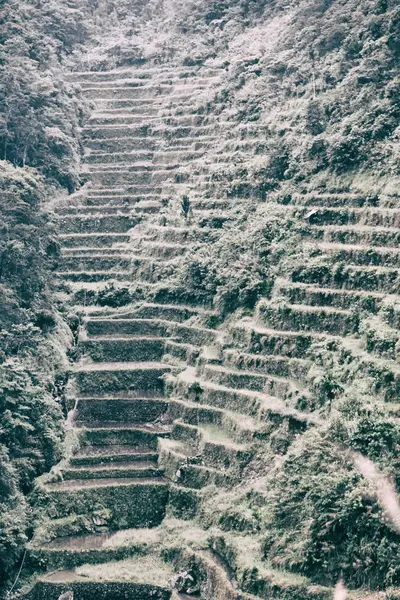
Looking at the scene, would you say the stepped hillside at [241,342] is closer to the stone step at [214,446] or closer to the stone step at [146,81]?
the stone step at [214,446]

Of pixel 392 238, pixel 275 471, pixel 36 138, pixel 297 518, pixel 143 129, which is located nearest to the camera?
pixel 297 518

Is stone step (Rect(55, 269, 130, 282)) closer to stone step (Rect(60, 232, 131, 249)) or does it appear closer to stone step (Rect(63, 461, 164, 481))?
stone step (Rect(60, 232, 131, 249))

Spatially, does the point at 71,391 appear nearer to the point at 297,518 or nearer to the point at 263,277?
the point at 263,277

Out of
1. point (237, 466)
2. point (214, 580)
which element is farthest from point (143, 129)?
point (214, 580)

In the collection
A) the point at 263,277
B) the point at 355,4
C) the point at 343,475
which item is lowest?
the point at 343,475

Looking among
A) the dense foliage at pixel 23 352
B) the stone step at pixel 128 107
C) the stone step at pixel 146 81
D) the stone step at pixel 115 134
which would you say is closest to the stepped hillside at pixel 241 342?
the stone step at pixel 115 134
